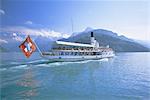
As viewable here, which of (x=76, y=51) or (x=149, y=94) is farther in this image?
(x=76, y=51)

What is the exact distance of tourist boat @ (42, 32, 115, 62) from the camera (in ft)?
41.0

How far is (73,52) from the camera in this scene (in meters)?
13.5

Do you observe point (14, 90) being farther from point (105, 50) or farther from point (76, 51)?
point (105, 50)

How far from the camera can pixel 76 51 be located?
13633 mm

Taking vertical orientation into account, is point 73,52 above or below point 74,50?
below

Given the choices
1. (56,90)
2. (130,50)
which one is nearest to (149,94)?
(56,90)

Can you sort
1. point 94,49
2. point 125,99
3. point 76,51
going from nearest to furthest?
point 125,99, point 76,51, point 94,49

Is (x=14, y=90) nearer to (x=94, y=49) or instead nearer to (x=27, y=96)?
(x=27, y=96)

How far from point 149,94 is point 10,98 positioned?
3.05 metres

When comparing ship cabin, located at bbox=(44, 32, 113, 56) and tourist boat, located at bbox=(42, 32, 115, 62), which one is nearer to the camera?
tourist boat, located at bbox=(42, 32, 115, 62)

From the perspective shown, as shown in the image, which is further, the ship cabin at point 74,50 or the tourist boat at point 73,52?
the ship cabin at point 74,50

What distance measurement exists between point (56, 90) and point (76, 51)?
889 centimetres

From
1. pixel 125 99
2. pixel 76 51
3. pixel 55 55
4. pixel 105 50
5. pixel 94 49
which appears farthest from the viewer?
pixel 105 50

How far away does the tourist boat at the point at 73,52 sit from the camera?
12.5m
